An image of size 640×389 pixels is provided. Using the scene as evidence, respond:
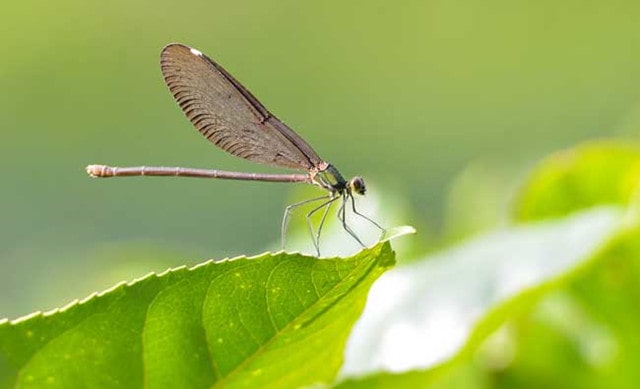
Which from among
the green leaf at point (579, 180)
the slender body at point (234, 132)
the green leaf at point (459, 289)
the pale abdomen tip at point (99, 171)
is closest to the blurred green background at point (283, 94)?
the green leaf at point (579, 180)

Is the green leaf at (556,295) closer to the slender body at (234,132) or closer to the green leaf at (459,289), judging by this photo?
the green leaf at (459,289)

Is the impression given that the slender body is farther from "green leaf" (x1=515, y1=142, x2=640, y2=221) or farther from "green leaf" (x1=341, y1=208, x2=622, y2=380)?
"green leaf" (x1=515, y1=142, x2=640, y2=221)

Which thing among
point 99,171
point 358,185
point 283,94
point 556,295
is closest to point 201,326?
point 99,171

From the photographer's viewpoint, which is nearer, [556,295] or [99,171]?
[99,171]

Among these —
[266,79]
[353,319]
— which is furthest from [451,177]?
[353,319]

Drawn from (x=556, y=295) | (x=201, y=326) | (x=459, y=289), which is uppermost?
(x=201, y=326)

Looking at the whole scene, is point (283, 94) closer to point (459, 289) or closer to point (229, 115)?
point (229, 115)

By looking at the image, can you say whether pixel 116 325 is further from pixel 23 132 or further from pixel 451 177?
pixel 23 132

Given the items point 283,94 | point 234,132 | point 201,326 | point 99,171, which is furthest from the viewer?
point 283,94
